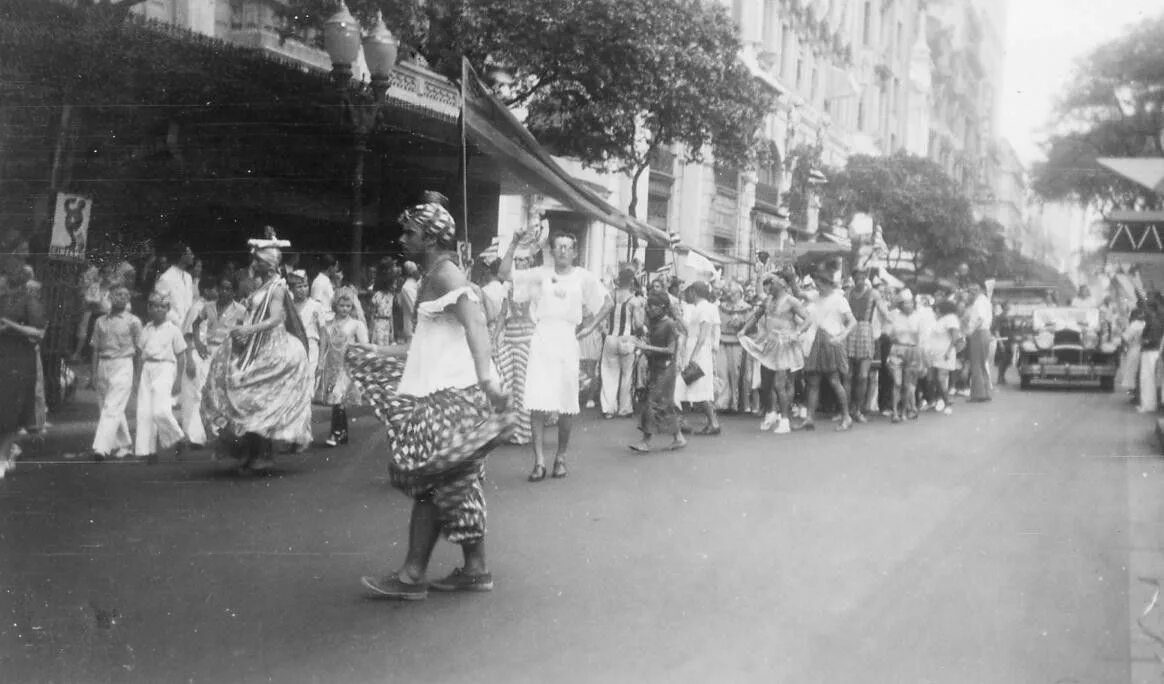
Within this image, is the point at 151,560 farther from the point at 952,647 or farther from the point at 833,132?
the point at 833,132

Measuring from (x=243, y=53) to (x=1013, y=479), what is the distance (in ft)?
36.4

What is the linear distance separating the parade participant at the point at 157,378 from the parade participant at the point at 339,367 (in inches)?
58.7

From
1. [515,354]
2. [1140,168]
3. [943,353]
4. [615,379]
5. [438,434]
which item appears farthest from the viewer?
[943,353]

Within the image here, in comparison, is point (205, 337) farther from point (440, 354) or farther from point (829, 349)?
point (440, 354)

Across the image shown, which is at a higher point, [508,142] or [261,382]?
[508,142]

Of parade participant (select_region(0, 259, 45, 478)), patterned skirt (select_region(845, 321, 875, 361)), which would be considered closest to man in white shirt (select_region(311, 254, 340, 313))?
parade participant (select_region(0, 259, 45, 478))

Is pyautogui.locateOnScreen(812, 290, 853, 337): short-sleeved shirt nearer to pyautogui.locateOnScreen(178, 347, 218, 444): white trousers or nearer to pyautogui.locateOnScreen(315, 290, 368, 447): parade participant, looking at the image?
pyautogui.locateOnScreen(315, 290, 368, 447): parade participant

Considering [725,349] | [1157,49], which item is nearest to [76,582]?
[1157,49]

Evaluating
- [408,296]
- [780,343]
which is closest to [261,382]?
[408,296]

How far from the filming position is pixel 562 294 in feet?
31.6

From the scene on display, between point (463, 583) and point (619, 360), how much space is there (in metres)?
9.95

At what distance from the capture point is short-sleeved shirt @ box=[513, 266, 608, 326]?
962 centimetres

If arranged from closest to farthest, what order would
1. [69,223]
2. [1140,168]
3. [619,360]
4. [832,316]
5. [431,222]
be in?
[431,222] < [1140,168] < [69,223] < [832,316] < [619,360]

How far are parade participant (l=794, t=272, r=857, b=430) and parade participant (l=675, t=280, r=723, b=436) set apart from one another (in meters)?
1.07
